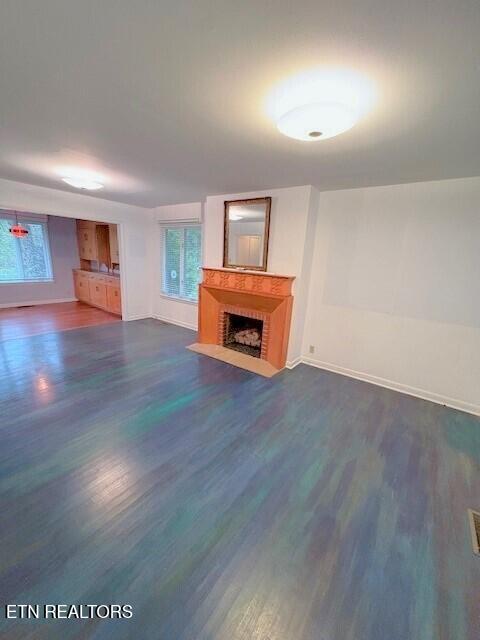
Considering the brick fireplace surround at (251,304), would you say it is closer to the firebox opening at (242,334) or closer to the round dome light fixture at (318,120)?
the firebox opening at (242,334)

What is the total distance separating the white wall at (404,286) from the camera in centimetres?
274

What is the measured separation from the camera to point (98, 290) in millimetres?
6285

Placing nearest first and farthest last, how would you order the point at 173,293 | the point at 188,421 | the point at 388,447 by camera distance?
the point at 388,447 → the point at 188,421 → the point at 173,293

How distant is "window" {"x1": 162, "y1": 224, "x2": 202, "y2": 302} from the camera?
5031 mm

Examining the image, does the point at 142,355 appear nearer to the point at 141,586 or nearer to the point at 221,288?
the point at 221,288

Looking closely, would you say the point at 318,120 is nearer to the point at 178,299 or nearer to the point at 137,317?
the point at 178,299

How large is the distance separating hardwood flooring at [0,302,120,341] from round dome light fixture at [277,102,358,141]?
505cm

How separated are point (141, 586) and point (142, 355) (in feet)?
9.54

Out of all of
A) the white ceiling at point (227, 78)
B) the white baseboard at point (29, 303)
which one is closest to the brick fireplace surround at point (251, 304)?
the white ceiling at point (227, 78)

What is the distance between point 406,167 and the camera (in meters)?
2.42

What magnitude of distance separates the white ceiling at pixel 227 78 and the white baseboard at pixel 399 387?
7.70ft

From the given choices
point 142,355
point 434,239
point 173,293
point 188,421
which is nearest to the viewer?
point 188,421

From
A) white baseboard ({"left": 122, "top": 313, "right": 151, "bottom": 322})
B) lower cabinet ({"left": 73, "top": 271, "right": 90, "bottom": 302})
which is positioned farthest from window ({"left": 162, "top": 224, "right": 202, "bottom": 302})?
lower cabinet ({"left": 73, "top": 271, "right": 90, "bottom": 302})

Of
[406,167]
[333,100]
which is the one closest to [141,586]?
[333,100]
